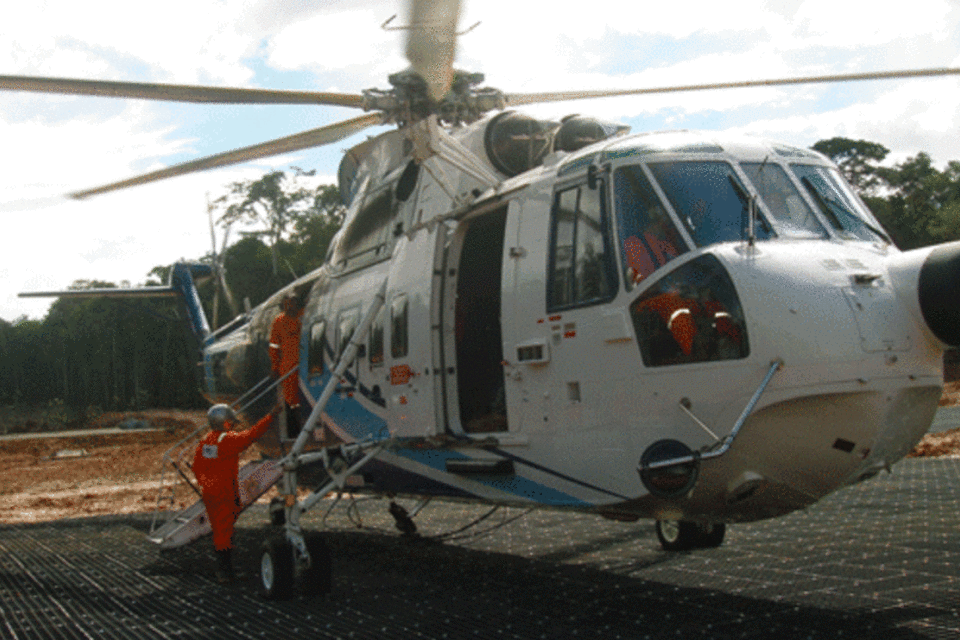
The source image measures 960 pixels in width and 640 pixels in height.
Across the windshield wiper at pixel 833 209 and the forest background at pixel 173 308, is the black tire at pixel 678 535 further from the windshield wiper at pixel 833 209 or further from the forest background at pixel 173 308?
the forest background at pixel 173 308

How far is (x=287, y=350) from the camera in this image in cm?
974

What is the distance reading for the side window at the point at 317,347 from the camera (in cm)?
950

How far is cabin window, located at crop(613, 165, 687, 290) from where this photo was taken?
5.62m

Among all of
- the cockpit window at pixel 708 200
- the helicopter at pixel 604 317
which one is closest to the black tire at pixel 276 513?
the helicopter at pixel 604 317

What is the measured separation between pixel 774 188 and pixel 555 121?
237 cm

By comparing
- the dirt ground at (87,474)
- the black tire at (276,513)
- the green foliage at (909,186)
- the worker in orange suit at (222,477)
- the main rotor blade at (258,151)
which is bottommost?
the dirt ground at (87,474)

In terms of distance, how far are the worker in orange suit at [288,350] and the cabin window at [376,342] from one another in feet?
4.88

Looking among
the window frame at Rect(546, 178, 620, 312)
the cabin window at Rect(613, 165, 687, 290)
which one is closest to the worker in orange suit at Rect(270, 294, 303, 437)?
the window frame at Rect(546, 178, 620, 312)

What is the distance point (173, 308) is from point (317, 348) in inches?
1334

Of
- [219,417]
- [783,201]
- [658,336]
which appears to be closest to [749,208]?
[783,201]

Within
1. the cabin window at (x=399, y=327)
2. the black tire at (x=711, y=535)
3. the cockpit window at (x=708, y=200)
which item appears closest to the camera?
Result: the cockpit window at (x=708, y=200)

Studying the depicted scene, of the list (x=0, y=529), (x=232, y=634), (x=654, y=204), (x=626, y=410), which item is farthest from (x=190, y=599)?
(x=0, y=529)

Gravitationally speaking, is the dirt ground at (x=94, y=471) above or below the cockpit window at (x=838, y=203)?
below

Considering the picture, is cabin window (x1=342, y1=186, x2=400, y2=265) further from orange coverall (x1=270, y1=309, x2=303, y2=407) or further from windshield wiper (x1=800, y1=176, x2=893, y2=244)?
windshield wiper (x1=800, y1=176, x2=893, y2=244)
